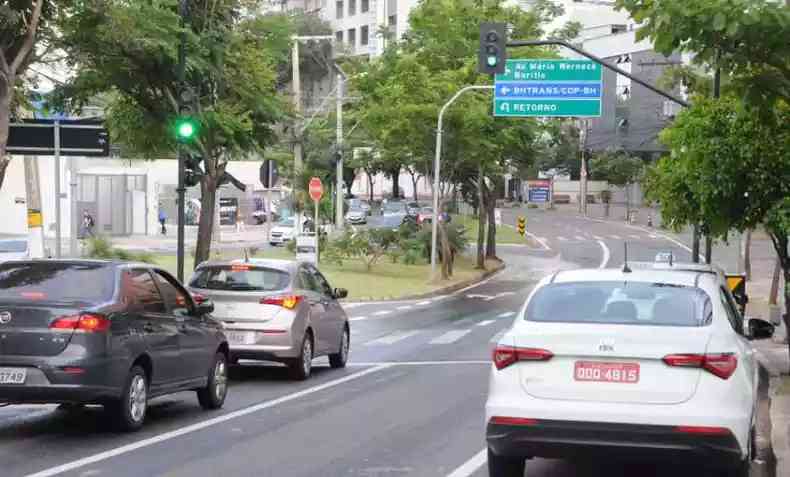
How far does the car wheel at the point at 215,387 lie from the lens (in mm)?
13672

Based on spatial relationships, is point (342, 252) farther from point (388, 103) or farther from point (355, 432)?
point (355, 432)

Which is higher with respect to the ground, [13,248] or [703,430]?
[703,430]

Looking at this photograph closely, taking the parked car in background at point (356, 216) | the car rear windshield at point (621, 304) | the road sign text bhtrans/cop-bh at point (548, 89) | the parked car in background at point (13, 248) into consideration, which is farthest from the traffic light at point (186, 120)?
the parked car in background at point (356, 216)

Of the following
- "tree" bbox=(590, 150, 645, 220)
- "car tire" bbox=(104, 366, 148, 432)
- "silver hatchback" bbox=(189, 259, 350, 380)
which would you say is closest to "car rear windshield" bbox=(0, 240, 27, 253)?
"silver hatchback" bbox=(189, 259, 350, 380)

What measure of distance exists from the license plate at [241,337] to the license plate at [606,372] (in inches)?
342

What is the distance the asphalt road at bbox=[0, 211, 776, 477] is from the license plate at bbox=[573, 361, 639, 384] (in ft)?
6.66

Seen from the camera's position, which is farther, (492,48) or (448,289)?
(448,289)

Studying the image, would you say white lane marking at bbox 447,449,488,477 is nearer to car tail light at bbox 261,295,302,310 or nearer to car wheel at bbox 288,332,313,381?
car tail light at bbox 261,295,302,310

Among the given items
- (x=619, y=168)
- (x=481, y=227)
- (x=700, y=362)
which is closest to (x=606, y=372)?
(x=700, y=362)

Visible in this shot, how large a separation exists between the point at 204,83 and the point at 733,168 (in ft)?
40.9

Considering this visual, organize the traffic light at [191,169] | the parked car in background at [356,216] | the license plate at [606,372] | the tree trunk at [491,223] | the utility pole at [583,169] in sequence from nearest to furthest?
the license plate at [606,372]
the traffic light at [191,169]
the tree trunk at [491,223]
the parked car in background at [356,216]
the utility pole at [583,169]

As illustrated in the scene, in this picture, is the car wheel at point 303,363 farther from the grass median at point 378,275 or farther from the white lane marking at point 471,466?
the grass median at point 378,275

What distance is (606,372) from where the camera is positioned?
8383 mm

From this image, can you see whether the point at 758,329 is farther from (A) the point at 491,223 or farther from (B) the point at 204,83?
(A) the point at 491,223
